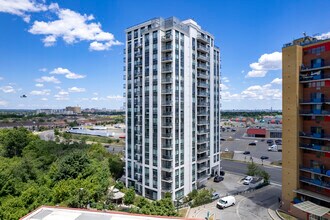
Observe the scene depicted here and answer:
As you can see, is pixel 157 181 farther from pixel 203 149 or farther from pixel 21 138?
pixel 21 138

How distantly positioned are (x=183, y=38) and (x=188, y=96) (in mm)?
10961

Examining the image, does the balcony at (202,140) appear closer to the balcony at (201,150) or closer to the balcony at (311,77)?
the balcony at (201,150)

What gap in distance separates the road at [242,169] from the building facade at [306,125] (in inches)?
720

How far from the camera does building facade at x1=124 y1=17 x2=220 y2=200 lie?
44062 millimetres

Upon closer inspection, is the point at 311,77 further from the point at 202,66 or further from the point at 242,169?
the point at 242,169

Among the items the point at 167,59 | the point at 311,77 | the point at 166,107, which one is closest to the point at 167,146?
the point at 166,107

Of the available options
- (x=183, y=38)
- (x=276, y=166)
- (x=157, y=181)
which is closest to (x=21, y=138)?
(x=157, y=181)

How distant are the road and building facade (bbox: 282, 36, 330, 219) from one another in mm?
18276

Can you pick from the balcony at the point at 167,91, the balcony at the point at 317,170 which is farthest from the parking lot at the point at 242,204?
the balcony at the point at 167,91

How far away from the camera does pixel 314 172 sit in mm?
34906

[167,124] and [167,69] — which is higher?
[167,69]

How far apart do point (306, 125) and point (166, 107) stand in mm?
22473

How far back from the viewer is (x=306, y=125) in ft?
122

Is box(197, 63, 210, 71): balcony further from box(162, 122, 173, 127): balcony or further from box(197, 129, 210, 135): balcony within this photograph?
box(162, 122, 173, 127): balcony
